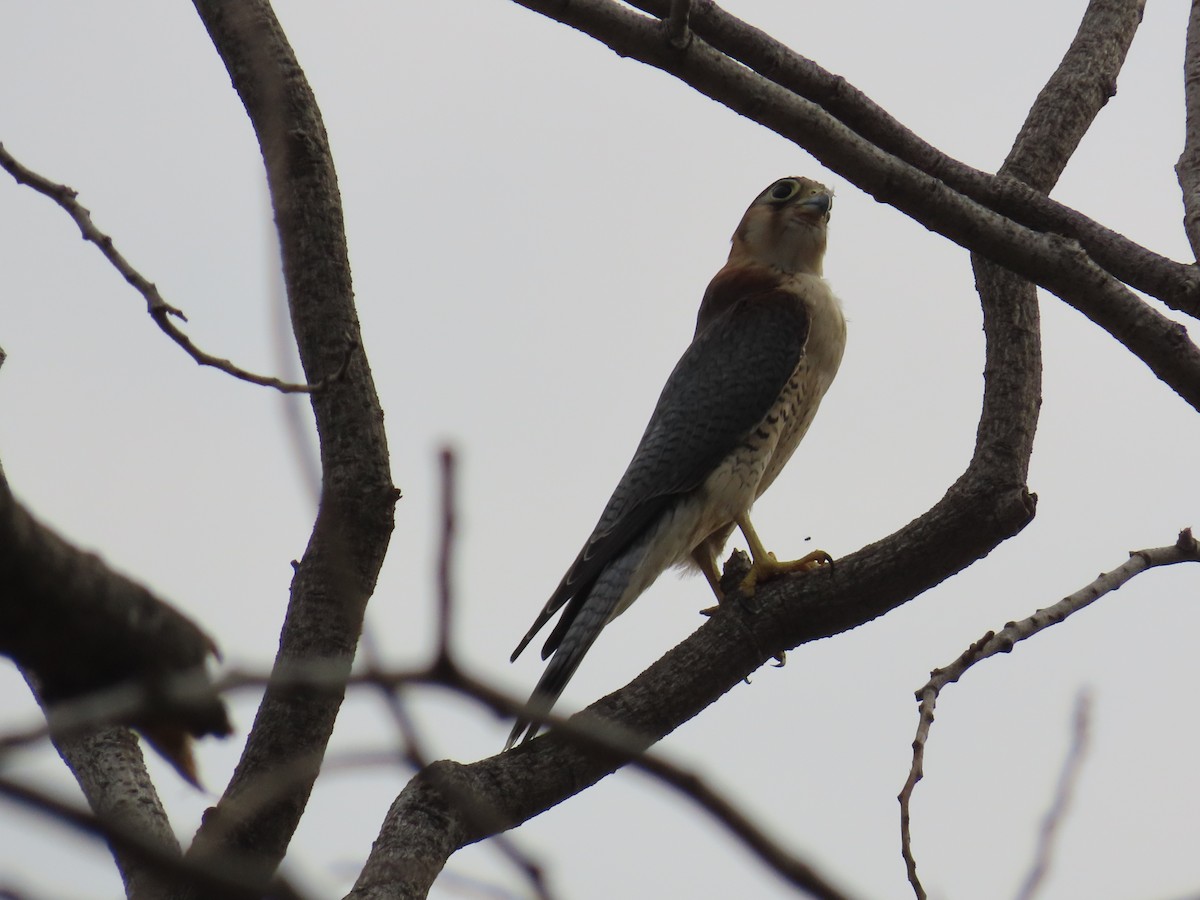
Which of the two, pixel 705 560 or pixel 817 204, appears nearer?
pixel 705 560

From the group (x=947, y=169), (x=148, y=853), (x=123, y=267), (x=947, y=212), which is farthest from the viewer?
(x=947, y=169)

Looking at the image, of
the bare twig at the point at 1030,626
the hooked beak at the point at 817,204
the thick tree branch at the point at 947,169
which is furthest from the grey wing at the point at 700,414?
the thick tree branch at the point at 947,169

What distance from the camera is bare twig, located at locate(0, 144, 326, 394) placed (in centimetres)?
204

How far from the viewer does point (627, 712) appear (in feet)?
10.7

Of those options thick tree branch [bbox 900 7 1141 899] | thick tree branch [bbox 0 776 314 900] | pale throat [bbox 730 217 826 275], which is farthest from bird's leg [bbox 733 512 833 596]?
thick tree branch [bbox 0 776 314 900]

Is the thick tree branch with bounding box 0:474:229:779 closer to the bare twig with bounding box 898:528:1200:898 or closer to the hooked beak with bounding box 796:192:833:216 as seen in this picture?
the bare twig with bounding box 898:528:1200:898

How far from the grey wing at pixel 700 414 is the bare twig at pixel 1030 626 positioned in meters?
1.94

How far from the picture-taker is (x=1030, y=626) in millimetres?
2838

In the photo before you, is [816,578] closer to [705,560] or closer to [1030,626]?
[1030,626]

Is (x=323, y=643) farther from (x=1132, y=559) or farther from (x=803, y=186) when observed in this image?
(x=803, y=186)

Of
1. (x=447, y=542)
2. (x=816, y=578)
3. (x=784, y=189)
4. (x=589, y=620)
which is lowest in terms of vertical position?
(x=447, y=542)

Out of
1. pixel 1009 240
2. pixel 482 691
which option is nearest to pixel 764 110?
pixel 1009 240

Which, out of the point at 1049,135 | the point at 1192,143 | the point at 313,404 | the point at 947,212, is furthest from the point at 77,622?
the point at 1049,135

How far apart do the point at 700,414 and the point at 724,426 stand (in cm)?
18
